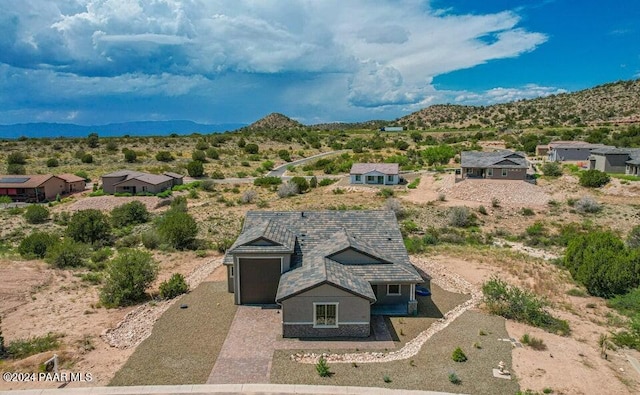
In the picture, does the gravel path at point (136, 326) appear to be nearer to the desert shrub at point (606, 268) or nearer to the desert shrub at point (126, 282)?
the desert shrub at point (126, 282)

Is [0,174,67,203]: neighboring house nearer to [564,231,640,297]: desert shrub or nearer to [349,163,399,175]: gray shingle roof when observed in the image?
[349,163,399,175]: gray shingle roof

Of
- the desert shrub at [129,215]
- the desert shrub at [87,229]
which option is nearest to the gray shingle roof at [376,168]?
the desert shrub at [129,215]

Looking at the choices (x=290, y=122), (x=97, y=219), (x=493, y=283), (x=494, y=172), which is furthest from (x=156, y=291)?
(x=290, y=122)

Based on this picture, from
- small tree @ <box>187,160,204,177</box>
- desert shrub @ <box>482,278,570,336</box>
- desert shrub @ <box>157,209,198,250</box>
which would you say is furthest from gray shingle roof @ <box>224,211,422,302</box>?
small tree @ <box>187,160,204,177</box>

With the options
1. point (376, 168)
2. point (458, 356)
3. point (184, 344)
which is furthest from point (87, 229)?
point (376, 168)

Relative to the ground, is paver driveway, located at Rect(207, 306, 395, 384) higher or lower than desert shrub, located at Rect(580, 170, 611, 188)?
lower

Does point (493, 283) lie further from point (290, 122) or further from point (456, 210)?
point (290, 122)

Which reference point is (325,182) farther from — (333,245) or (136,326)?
(136,326)
